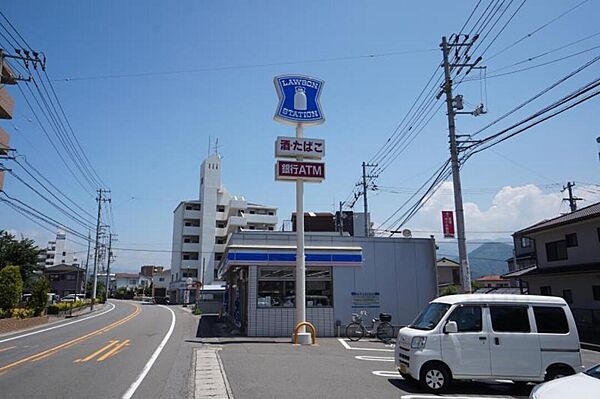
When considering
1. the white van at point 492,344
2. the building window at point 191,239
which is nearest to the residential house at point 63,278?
the building window at point 191,239

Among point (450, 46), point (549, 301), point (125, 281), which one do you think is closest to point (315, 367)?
point (549, 301)

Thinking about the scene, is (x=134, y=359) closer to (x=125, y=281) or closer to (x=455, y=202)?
(x=455, y=202)

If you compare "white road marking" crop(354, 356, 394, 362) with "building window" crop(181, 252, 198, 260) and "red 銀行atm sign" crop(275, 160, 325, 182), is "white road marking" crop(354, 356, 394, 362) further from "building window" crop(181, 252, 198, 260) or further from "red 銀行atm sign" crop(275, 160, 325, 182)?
"building window" crop(181, 252, 198, 260)

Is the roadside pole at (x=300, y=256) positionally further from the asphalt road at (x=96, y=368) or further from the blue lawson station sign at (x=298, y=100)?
the asphalt road at (x=96, y=368)

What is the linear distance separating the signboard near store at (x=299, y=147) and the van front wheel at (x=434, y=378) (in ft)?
35.7

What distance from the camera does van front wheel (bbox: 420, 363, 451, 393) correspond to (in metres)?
8.56

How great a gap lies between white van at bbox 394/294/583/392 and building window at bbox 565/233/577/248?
1695cm

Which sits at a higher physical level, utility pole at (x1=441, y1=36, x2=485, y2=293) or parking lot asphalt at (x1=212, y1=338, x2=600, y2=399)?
utility pole at (x1=441, y1=36, x2=485, y2=293)

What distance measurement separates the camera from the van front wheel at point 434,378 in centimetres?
856

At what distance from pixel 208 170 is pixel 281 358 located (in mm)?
58917

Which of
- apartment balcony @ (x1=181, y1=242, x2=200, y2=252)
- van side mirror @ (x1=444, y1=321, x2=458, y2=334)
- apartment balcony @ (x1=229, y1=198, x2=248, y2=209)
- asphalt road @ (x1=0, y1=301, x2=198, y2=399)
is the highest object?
apartment balcony @ (x1=229, y1=198, x2=248, y2=209)

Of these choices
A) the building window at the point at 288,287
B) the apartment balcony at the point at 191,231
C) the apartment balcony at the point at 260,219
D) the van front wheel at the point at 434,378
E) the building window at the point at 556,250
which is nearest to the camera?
the van front wheel at the point at 434,378

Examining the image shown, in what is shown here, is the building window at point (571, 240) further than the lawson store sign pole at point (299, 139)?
Yes

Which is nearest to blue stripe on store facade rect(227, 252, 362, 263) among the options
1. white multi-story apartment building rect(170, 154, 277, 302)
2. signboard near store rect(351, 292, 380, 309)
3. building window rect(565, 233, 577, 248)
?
signboard near store rect(351, 292, 380, 309)
